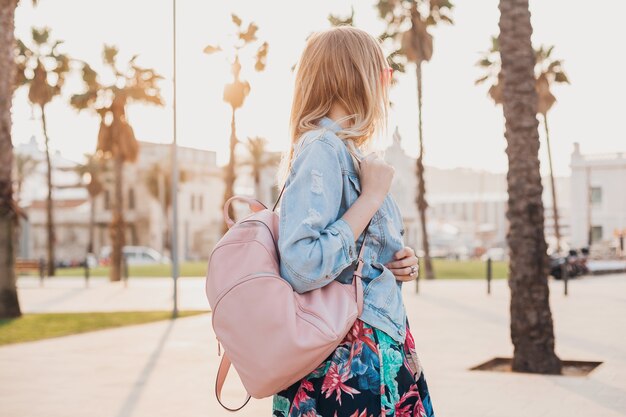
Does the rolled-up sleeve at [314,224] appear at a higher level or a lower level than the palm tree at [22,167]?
lower

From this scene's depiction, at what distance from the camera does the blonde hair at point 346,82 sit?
8.19 ft

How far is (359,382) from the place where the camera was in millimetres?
2352

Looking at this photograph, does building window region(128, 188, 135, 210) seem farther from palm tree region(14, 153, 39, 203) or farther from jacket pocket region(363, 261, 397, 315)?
jacket pocket region(363, 261, 397, 315)

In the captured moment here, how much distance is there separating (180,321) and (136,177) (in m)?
63.7

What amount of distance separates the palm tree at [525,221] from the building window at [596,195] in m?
66.5

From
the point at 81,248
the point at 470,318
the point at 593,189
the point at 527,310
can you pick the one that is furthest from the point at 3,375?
the point at 81,248

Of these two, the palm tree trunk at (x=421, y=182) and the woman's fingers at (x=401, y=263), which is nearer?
the woman's fingers at (x=401, y=263)

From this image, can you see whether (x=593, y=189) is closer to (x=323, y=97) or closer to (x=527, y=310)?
(x=527, y=310)

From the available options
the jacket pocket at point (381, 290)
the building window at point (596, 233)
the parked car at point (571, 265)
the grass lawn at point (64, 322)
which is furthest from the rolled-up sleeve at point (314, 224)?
the building window at point (596, 233)

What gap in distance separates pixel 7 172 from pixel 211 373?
802 centimetres

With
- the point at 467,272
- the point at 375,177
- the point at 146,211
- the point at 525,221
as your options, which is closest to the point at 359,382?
the point at 375,177

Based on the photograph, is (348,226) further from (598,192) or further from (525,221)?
(598,192)

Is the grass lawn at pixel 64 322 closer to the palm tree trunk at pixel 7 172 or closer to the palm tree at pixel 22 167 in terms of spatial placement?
the palm tree trunk at pixel 7 172

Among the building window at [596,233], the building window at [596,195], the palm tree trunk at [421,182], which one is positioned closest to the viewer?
the palm tree trunk at [421,182]
